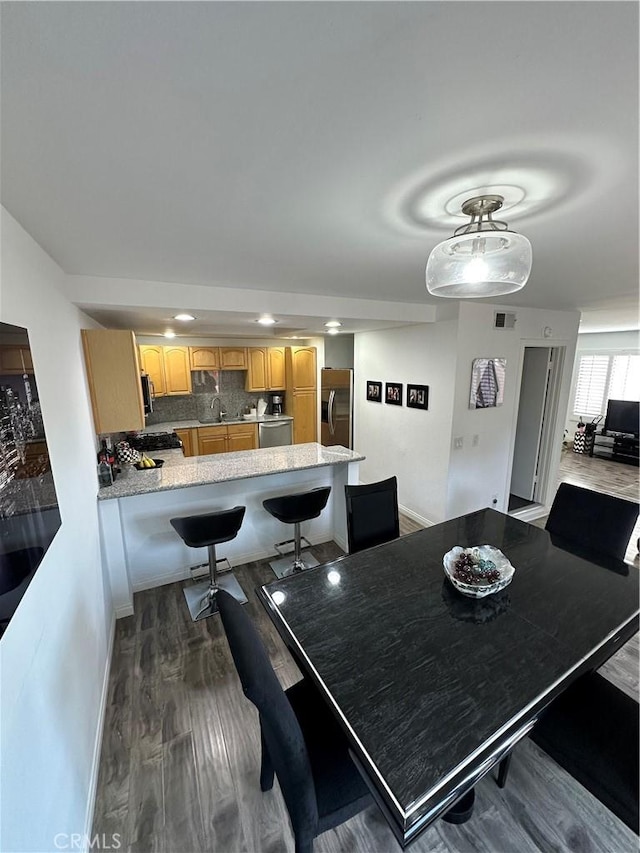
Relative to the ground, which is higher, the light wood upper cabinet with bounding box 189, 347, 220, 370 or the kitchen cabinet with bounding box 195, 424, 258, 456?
the light wood upper cabinet with bounding box 189, 347, 220, 370

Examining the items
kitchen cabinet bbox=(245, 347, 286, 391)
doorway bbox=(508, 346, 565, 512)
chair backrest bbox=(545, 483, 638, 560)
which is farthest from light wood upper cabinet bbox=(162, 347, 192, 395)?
chair backrest bbox=(545, 483, 638, 560)

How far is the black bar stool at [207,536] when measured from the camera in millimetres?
2418

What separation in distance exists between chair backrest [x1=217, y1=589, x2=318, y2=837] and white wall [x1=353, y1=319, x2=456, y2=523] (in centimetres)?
302

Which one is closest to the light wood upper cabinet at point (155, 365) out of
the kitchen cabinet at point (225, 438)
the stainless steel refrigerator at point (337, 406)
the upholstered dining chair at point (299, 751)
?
the kitchen cabinet at point (225, 438)

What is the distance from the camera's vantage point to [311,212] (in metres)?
1.32

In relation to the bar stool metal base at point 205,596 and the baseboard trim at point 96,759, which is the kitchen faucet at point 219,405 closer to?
the bar stool metal base at point 205,596

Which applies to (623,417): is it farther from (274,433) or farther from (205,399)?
(205,399)

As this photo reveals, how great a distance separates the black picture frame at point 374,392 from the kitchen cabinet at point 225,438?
1986mm

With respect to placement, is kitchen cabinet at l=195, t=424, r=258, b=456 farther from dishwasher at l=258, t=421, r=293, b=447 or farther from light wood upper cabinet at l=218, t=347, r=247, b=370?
light wood upper cabinet at l=218, t=347, r=247, b=370

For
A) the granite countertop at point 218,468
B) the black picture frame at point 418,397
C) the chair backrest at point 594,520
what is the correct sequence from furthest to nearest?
1. the black picture frame at point 418,397
2. the granite countertop at point 218,468
3. the chair backrest at point 594,520

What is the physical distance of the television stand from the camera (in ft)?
21.0

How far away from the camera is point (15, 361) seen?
1109 mm

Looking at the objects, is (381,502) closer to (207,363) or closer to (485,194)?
(485,194)

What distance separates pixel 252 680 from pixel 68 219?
70.1 inches
